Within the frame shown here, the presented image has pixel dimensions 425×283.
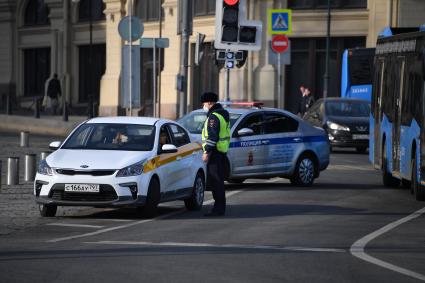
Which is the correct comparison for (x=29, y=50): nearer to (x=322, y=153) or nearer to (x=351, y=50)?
(x=351, y=50)

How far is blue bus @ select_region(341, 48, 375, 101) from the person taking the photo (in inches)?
1927

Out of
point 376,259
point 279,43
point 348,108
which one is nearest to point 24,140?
point 279,43

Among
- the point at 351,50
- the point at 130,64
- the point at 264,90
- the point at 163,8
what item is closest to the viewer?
the point at 130,64

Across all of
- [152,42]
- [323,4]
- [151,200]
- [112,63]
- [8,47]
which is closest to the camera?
[151,200]

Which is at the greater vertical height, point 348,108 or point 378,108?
point 378,108

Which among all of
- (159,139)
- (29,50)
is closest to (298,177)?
(159,139)

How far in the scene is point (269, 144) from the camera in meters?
24.3

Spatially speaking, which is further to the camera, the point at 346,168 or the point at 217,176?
the point at 346,168

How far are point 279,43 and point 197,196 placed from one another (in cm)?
1861

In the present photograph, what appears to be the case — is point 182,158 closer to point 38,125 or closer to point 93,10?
point 38,125

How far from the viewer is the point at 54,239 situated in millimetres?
15000

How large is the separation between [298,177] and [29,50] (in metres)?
52.0

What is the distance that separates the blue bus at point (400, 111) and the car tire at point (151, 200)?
4587 mm

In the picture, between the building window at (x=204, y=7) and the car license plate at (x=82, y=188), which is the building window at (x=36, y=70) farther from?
the car license plate at (x=82, y=188)
